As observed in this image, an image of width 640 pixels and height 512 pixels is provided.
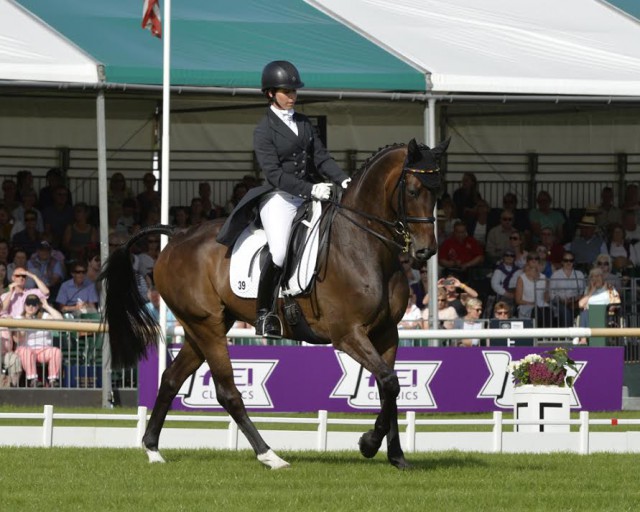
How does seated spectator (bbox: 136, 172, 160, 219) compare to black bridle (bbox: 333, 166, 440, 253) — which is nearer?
black bridle (bbox: 333, 166, 440, 253)

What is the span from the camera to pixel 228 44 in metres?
18.5

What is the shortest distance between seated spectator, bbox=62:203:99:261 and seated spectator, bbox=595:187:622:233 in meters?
8.16

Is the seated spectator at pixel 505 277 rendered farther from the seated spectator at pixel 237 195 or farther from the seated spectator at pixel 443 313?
the seated spectator at pixel 237 195

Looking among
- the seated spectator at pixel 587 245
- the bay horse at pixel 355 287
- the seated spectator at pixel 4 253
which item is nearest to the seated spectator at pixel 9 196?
the seated spectator at pixel 4 253

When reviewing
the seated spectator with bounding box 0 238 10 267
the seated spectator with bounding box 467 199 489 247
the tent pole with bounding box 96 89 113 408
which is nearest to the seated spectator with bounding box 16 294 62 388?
the tent pole with bounding box 96 89 113 408

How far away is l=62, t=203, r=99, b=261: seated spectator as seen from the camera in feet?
A: 66.4

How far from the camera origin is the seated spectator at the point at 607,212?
914 inches

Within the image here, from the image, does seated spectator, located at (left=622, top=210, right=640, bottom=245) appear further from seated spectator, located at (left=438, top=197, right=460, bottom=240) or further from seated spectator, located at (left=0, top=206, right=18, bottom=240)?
seated spectator, located at (left=0, top=206, right=18, bottom=240)

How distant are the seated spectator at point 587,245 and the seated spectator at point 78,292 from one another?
7671 mm

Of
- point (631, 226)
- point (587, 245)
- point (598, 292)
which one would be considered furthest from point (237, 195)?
point (631, 226)

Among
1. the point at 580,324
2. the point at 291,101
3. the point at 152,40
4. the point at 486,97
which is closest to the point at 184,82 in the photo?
the point at 152,40

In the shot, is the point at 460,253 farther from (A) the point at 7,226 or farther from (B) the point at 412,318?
(A) the point at 7,226

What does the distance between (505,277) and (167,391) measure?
1001cm

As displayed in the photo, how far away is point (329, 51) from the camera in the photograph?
60.6ft
